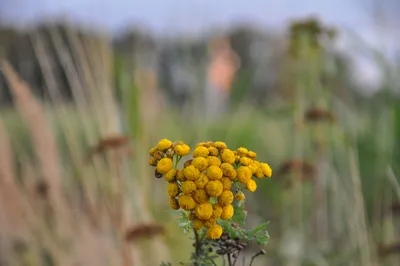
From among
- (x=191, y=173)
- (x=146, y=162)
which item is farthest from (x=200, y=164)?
(x=146, y=162)

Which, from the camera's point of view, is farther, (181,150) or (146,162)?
(146,162)

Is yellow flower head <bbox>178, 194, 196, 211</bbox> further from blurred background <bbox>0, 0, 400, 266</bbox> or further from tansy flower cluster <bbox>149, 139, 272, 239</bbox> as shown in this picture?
blurred background <bbox>0, 0, 400, 266</bbox>

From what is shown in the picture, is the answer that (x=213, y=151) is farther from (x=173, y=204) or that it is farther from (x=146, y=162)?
(x=146, y=162)

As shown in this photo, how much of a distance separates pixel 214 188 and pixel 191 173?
26 mm

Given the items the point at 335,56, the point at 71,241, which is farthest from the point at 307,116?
the point at 71,241

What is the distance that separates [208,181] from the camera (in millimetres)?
564

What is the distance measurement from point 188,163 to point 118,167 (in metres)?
0.83

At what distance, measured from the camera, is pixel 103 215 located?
1.62m

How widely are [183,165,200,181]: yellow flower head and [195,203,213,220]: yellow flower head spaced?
0.09ft

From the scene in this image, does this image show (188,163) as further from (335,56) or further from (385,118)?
(335,56)

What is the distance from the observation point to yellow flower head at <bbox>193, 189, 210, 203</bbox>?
56cm

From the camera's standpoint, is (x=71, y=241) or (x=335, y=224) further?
(x=335, y=224)

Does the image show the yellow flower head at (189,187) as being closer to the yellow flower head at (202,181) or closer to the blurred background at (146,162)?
the yellow flower head at (202,181)

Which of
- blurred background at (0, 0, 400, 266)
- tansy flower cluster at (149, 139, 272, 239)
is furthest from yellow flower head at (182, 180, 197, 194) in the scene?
blurred background at (0, 0, 400, 266)
